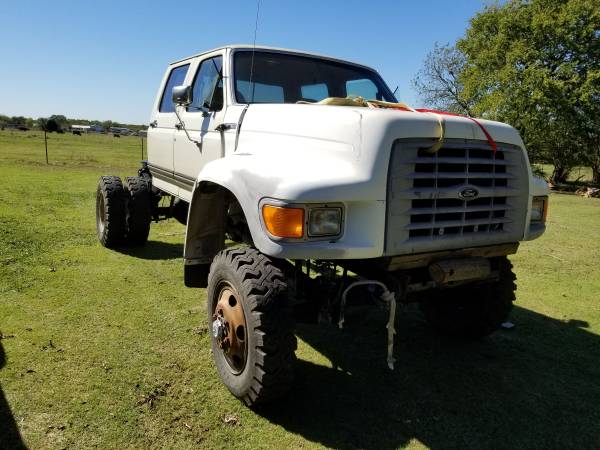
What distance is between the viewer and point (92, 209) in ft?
31.0

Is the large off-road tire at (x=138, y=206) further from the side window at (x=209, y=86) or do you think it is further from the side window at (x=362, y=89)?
the side window at (x=362, y=89)

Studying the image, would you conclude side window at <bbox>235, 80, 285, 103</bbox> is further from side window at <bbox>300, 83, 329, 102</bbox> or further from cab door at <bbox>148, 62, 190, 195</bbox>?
cab door at <bbox>148, 62, 190, 195</bbox>

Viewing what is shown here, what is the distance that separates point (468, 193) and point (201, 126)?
2.49 metres

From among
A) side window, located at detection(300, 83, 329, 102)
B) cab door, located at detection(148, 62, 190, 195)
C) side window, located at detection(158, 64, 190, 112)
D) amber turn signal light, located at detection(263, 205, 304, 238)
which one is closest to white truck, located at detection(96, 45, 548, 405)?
amber turn signal light, located at detection(263, 205, 304, 238)

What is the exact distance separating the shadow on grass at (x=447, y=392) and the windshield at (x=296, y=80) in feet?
6.85

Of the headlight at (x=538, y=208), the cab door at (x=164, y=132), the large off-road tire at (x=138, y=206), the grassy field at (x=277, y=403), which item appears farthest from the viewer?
the large off-road tire at (x=138, y=206)

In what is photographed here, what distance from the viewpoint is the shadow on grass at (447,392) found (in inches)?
109

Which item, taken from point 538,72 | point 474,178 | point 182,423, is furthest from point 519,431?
point 538,72

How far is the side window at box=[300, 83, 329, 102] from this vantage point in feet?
13.9

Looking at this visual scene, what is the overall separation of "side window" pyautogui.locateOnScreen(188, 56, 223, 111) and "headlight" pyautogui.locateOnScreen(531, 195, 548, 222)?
8.37ft

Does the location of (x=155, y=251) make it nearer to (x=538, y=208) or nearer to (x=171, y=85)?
(x=171, y=85)

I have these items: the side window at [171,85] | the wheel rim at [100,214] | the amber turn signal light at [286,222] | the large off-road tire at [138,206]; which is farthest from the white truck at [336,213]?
the wheel rim at [100,214]

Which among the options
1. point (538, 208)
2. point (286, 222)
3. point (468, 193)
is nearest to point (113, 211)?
point (286, 222)

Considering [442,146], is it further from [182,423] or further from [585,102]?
[585,102]
